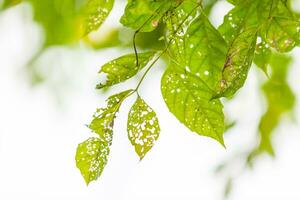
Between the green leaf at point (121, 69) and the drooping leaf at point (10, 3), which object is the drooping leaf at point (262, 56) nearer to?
the green leaf at point (121, 69)

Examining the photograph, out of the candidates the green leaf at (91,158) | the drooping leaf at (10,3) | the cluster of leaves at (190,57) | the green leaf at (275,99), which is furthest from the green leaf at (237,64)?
the drooping leaf at (10,3)

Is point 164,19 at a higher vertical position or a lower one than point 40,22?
higher

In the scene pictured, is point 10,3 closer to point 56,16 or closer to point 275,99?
point 56,16

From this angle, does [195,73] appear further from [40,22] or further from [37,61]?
[37,61]

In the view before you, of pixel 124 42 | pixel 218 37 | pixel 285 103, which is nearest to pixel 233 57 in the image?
pixel 218 37

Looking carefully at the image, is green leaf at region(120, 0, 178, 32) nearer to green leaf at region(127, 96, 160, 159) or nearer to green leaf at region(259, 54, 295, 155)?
green leaf at region(127, 96, 160, 159)
